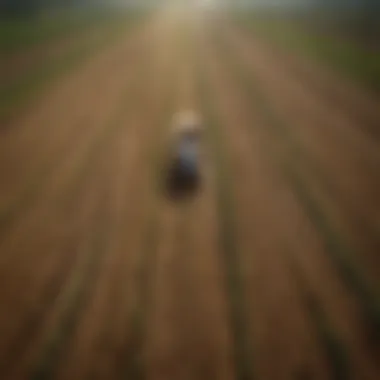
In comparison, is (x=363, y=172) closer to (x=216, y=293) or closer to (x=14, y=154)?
(x=216, y=293)

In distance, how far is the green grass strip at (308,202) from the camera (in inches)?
32.6

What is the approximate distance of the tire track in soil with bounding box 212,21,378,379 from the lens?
79cm

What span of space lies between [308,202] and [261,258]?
0.42ft

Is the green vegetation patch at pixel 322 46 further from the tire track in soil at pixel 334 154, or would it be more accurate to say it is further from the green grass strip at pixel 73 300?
the green grass strip at pixel 73 300

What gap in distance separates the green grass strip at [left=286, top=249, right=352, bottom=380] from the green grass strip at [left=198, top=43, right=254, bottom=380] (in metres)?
0.09

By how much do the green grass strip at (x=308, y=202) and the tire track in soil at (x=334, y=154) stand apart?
1cm

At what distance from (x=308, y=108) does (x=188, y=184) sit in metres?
0.25

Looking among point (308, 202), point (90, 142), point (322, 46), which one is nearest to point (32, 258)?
point (90, 142)

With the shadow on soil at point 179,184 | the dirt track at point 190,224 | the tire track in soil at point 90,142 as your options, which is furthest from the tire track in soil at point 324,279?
the tire track in soil at point 90,142

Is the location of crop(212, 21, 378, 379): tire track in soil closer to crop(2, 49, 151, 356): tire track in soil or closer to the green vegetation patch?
the green vegetation patch

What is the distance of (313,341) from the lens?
0.80 meters

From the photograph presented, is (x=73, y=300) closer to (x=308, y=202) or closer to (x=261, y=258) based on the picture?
(x=261, y=258)

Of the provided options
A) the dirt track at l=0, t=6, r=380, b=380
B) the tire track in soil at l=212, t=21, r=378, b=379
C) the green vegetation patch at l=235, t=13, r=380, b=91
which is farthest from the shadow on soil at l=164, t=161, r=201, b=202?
the green vegetation patch at l=235, t=13, r=380, b=91

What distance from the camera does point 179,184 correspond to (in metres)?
0.94
